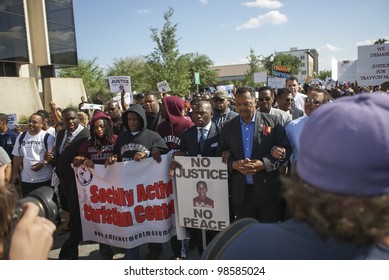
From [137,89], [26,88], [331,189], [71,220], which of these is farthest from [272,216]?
[137,89]

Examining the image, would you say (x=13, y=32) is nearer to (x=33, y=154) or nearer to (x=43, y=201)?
(x=33, y=154)

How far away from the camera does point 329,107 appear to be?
2.94 feet

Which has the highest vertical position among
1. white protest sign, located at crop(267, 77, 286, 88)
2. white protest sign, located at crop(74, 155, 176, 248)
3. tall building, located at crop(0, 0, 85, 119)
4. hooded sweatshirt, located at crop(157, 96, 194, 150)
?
tall building, located at crop(0, 0, 85, 119)

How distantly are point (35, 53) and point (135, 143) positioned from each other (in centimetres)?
2235

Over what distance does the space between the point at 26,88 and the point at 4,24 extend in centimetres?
379

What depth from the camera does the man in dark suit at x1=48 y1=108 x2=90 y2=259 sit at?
15.0ft

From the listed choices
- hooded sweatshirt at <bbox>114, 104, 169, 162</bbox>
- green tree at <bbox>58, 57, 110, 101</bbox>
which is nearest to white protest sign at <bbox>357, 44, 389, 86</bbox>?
hooded sweatshirt at <bbox>114, 104, 169, 162</bbox>

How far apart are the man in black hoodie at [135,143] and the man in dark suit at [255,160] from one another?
976 mm

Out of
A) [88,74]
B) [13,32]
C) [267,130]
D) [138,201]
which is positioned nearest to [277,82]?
[267,130]

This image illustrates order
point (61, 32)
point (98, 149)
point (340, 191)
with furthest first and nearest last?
point (61, 32) → point (98, 149) → point (340, 191)

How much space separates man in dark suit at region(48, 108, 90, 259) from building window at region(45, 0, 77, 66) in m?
20.9

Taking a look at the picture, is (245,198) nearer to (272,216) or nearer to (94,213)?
(272,216)

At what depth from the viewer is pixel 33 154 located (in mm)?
5039

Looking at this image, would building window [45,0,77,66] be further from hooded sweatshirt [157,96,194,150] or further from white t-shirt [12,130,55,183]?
hooded sweatshirt [157,96,194,150]
